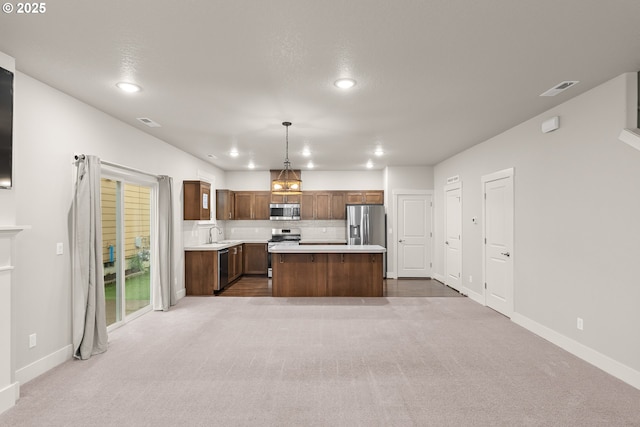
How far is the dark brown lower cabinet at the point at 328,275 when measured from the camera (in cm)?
630

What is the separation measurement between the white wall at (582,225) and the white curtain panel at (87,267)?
5158mm

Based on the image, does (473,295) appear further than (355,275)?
No

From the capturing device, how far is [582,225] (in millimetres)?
3604

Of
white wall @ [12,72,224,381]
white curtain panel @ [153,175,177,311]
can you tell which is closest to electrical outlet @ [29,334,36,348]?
white wall @ [12,72,224,381]

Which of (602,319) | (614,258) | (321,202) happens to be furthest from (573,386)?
(321,202)

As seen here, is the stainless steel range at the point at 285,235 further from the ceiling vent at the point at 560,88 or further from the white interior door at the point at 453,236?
the ceiling vent at the point at 560,88

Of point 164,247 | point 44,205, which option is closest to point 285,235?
point 164,247

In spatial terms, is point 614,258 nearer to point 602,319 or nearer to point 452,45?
point 602,319

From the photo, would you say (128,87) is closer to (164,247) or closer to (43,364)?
(43,364)

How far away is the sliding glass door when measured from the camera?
451 centimetres

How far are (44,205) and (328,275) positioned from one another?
4.32m

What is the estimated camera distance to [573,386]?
2947 mm

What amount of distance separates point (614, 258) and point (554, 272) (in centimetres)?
85

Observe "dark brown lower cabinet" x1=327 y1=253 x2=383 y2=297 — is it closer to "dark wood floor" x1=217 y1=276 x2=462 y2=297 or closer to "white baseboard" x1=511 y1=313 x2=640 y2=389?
"dark wood floor" x1=217 y1=276 x2=462 y2=297
